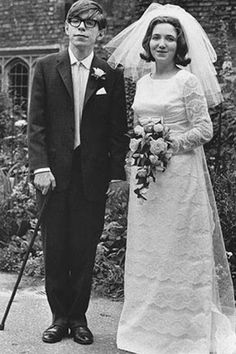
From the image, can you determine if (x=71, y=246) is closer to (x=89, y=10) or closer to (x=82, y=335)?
(x=82, y=335)

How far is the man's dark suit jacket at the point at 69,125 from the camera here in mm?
4012

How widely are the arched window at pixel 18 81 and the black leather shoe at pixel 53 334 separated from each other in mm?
8509

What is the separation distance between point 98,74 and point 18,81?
880 centimetres

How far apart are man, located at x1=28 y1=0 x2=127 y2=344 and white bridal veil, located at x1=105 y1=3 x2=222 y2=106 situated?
0.15 metres

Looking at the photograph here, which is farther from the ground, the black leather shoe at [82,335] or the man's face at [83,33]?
the man's face at [83,33]

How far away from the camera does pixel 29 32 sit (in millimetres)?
11750

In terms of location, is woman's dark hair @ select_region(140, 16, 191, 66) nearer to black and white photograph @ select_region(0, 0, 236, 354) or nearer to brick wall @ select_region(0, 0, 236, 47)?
black and white photograph @ select_region(0, 0, 236, 354)

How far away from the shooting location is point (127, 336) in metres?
4.05

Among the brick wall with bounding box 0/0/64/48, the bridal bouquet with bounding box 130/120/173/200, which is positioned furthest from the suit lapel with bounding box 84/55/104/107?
the brick wall with bounding box 0/0/64/48

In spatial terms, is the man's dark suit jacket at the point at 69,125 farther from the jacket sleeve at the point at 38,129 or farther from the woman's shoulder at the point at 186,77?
the woman's shoulder at the point at 186,77

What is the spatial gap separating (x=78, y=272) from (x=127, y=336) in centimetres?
52

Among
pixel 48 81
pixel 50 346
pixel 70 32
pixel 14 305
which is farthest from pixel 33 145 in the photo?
pixel 14 305

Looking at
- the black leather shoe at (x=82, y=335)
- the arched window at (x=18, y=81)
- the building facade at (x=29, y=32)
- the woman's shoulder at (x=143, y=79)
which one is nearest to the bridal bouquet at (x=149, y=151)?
the woman's shoulder at (x=143, y=79)

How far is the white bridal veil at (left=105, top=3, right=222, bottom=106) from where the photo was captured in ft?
13.0
